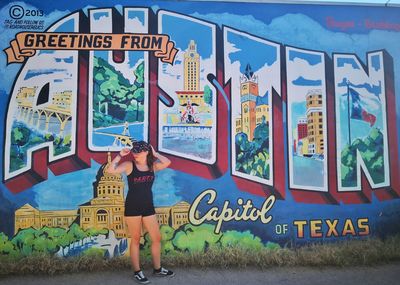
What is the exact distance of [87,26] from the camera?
6699 mm

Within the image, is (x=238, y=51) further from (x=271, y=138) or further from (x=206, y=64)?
(x=271, y=138)

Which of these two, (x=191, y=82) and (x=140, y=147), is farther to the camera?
(x=191, y=82)

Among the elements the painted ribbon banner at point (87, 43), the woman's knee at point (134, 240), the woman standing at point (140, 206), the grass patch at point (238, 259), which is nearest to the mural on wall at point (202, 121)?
the painted ribbon banner at point (87, 43)

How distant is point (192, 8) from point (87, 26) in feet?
5.24

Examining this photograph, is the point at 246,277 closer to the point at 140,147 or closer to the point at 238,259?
the point at 238,259

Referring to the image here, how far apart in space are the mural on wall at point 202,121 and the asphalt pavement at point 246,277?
446 millimetres

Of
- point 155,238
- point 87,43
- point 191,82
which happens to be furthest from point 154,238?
point 87,43

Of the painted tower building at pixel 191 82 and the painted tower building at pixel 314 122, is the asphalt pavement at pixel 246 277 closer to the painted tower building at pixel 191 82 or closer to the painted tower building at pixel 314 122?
the painted tower building at pixel 314 122

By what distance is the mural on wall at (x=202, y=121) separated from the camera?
652cm

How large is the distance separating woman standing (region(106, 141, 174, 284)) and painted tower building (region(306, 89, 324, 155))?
2507 millimetres

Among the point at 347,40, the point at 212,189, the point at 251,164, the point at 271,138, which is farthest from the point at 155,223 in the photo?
the point at 347,40

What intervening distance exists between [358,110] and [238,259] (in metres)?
3.00

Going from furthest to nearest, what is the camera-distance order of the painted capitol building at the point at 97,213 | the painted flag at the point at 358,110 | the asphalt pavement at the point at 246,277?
1. the painted flag at the point at 358,110
2. the painted capitol building at the point at 97,213
3. the asphalt pavement at the point at 246,277

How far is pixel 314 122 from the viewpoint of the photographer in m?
7.01
